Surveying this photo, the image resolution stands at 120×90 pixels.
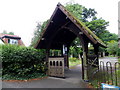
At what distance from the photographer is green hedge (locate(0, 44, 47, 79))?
6803 mm

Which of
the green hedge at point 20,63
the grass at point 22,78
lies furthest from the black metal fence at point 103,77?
the grass at point 22,78

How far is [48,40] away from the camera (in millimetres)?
7336

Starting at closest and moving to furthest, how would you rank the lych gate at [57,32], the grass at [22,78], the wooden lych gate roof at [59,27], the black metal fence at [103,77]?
the black metal fence at [103,77] < the lych gate at [57,32] < the wooden lych gate roof at [59,27] < the grass at [22,78]

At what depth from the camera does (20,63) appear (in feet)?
22.7

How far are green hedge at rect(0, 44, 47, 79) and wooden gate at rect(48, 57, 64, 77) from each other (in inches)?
22.5

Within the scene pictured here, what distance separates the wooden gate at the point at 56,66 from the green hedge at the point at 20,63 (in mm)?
572

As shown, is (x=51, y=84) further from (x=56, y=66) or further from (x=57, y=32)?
(x=57, y=32)

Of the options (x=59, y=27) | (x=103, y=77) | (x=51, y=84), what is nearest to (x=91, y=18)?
(x=59, y=27)

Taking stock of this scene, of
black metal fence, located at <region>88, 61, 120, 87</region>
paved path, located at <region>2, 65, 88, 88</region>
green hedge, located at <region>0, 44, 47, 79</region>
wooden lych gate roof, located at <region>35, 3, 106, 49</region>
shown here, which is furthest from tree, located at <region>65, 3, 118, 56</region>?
paved path, located at <region>2, 65, 88, 88</region>

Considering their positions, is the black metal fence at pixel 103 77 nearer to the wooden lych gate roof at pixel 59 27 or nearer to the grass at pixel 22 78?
the wooden lych gate roof at pixel 59 27

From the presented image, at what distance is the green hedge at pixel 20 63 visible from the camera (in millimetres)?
6803

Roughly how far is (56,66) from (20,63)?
241 centimetres

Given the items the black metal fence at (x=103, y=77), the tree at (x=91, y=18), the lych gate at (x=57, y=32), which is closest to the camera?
the black metal fence at (x=103, y=77)

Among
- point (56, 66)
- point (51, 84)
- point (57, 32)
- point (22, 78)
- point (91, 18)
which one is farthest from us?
point (91, 18)
